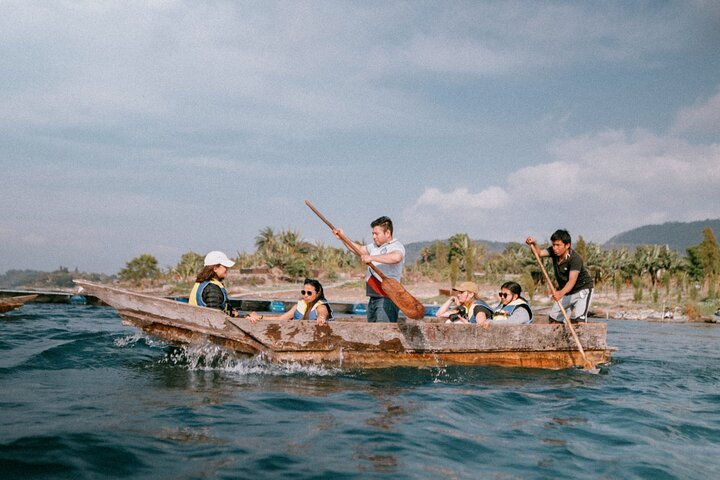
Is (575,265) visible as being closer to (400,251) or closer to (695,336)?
(400,251)

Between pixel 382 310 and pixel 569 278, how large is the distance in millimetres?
3121

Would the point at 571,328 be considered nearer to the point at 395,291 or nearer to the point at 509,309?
the point at 509,309

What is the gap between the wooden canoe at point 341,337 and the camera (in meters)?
7.09

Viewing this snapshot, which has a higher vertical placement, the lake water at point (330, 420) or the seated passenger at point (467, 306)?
the seated passenger at point (467, 306)

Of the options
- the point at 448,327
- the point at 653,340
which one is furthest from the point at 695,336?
the point at 448,327

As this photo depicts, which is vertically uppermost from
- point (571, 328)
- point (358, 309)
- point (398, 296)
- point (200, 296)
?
point (398, 296)

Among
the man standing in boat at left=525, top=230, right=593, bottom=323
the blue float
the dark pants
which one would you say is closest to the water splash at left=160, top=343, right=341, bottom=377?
the dark pants

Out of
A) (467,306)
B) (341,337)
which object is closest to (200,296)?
(341,337)

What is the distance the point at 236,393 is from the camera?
233 inches

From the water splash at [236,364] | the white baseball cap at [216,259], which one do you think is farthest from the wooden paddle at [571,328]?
the white baseball cap at [216,259]

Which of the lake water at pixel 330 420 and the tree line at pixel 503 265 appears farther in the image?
the tree line at pixel 503 265

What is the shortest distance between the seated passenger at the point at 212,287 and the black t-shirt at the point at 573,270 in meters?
5.22

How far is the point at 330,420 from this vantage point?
5000mm

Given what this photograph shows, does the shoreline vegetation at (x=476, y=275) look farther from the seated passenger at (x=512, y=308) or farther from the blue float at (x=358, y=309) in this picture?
the seated passenger at (x=512, y=308)
